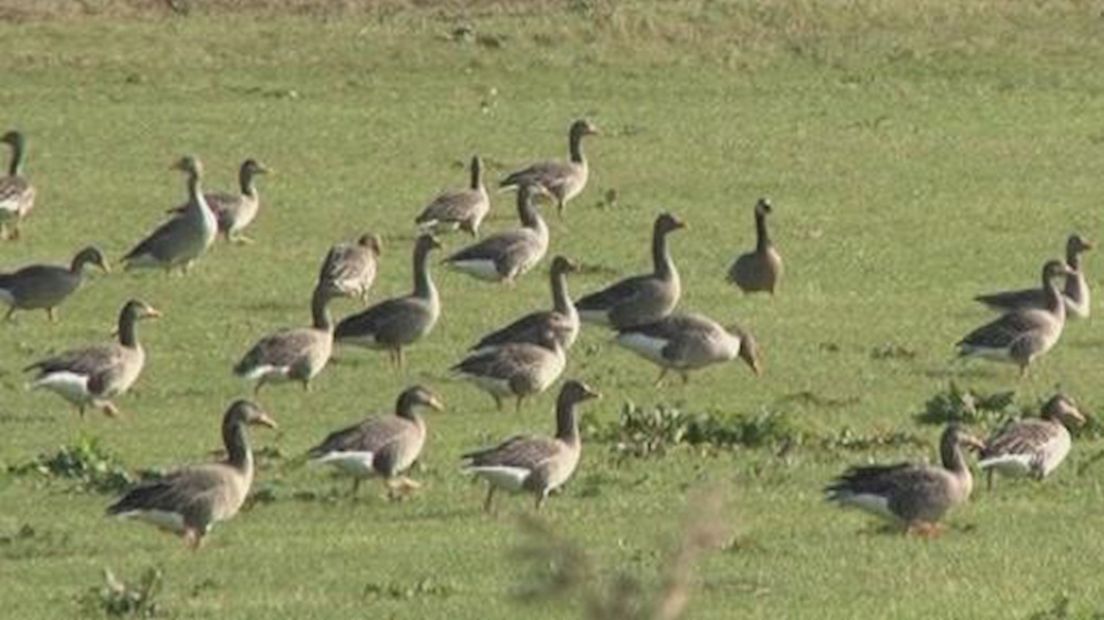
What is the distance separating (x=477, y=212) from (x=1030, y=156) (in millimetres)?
8284

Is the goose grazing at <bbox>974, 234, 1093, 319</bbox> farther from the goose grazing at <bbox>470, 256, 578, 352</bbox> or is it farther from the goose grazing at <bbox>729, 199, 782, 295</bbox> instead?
the goose grazing at <bbox>470, 256, 578, 352</bbox>

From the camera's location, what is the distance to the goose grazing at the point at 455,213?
1126 inches

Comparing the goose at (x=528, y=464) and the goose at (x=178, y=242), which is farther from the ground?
the goose at (x=528, y=464)

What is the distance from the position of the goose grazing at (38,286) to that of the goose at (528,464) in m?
7.95

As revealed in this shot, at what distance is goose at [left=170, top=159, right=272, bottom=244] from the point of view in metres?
28.3

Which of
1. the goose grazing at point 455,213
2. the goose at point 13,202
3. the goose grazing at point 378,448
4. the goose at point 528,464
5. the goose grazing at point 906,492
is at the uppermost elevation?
the goose grazing at point 906,492

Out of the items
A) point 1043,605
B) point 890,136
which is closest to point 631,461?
point 1043,605

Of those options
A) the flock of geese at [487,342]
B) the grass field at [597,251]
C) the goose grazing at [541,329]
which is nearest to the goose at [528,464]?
the flock of geese at [487,342]

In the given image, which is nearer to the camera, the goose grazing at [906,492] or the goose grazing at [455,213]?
the goose grazing at [906,492]

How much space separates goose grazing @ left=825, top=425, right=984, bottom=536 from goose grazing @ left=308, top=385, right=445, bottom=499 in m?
2.24

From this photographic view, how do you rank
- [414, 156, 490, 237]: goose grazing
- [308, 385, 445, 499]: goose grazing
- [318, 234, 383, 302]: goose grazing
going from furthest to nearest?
[414, 156, 490, 237]: goose grazing → [318, 234, 383, 302]: goose grazing → [308, 385, 445, 499]: goose grazing

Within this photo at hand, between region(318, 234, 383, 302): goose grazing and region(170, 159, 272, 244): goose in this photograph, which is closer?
region(318, 234, 383, 302): goose grazing

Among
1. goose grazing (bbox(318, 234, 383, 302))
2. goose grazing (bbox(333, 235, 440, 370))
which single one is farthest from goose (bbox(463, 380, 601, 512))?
goose grazing (bbox(318, 234, 383, 302))

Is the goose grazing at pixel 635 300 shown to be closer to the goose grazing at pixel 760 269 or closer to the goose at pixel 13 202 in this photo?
the goose grazing at pixel 760 269
